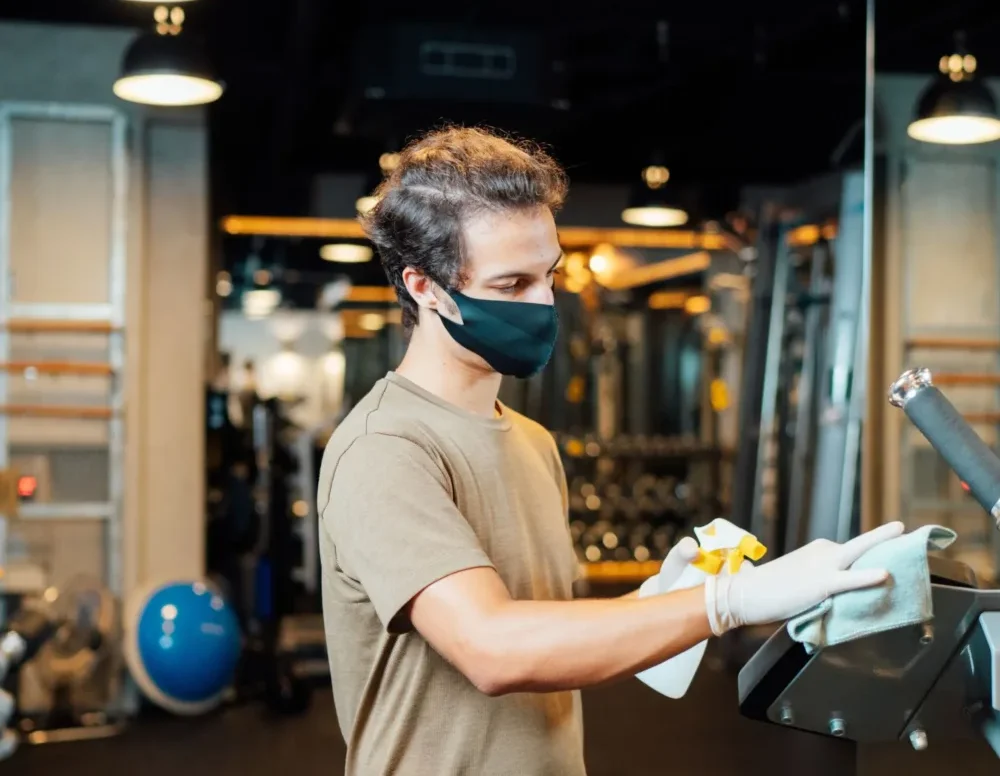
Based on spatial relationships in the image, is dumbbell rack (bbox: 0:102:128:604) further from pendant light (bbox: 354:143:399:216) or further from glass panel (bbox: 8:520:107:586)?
pendant light (bbox: 354:143:399:216)

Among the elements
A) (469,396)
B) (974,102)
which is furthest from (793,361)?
(469,396)

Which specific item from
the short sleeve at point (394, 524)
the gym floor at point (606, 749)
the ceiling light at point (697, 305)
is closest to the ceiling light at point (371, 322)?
the gym floor at point (606, 749)

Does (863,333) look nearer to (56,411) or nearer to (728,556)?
(56,411)

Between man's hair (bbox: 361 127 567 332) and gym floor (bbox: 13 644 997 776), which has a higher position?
man's hair (bbox: 361 127 567 332)

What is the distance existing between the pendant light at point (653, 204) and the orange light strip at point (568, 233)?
0.25m

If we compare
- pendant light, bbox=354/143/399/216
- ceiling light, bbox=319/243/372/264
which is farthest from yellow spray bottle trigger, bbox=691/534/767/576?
ceiling light, bbox=319/243/372/264

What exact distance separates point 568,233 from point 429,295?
19.1 feet

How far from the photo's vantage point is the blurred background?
475cm

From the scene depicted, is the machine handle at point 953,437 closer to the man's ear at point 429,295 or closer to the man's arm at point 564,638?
the man's arm at point 564,638

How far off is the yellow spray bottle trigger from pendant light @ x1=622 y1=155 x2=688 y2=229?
5.52 m

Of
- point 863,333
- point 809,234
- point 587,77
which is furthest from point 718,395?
point 863,333

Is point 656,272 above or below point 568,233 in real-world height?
below

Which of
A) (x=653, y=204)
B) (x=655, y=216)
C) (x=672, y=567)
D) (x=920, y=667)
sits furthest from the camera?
(x=655, y=216)

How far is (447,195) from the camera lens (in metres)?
1.60
